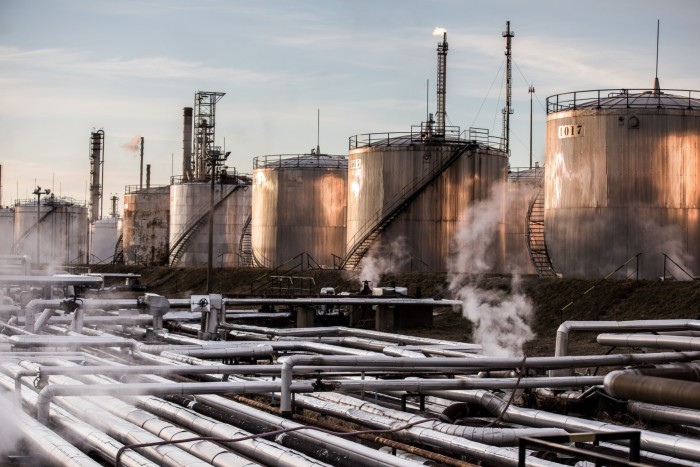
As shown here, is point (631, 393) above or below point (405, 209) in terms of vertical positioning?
below

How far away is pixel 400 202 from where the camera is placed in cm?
4756

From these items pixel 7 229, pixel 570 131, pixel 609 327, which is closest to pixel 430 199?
pixel 570 131

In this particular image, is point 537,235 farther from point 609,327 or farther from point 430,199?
point 609,327

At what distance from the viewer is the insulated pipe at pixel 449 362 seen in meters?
13.1

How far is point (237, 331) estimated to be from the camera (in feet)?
89.9

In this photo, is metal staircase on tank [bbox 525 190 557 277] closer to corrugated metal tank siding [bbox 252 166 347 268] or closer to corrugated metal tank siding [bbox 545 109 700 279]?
corrugated metal tank siding [bbox 545 109 700 279]

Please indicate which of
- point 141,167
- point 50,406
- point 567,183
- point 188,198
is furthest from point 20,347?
point 141,167

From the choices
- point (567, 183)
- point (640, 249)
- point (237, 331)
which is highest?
point (567, 183)

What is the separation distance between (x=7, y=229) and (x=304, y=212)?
53349 mm

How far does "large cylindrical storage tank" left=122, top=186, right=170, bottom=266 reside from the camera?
78.5 metres

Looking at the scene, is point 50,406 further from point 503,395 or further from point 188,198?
point 188,198

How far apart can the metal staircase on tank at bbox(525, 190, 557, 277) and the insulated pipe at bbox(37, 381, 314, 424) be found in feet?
99.8

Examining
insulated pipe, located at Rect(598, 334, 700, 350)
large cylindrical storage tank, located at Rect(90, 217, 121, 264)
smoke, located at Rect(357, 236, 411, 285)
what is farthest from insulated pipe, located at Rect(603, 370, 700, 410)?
large cylindrical storage tank, located at Rect(90, 217, 121, 264)

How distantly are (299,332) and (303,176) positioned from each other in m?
32.6
